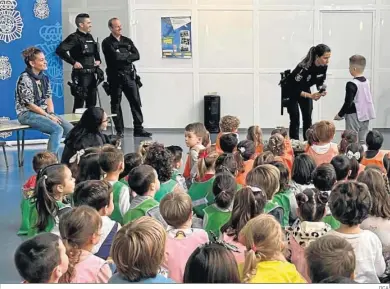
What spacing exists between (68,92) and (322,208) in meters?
8.23

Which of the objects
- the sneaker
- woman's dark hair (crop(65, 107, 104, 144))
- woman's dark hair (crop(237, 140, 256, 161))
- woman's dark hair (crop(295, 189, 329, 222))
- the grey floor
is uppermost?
woman's dark hair (crop(65, 107, 104, 144))

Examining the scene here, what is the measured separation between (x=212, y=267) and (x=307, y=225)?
45.6 inches

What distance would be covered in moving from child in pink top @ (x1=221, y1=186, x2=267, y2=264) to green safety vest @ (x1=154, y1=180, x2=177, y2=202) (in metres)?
0.89

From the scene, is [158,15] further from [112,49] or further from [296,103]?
[296,103]

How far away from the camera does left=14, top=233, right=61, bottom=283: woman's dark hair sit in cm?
248

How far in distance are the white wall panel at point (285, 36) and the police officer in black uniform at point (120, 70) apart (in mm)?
2239

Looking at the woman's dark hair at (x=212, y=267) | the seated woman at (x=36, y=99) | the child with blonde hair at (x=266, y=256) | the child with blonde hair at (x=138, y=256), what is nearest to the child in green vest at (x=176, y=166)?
the child with blonde hair at (x=266, y=256)

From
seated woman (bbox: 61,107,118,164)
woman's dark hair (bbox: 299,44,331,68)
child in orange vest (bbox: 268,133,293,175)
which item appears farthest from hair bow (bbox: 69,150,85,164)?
woman's dark hair (bbox: 299,44,331,68)

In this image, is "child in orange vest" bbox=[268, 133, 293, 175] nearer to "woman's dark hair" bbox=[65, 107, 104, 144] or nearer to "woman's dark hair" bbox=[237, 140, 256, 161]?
"woman's dark hair" bbox=[237, 140, 256, 161]

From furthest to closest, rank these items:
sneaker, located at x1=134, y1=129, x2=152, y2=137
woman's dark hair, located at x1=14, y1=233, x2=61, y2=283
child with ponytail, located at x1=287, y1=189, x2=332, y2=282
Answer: sneaker, located at x1=134, y1=129, x2=152, y2=137 → child with ponytail, located at x1=287, y1=189, x2=332, y2=282 → woman's dark hair, located at x1=14, y1=233, x2=61, y2=283

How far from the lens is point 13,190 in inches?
278

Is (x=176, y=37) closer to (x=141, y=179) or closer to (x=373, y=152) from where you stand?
(x=373, y=152)

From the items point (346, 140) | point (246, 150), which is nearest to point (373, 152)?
point (346, 140)

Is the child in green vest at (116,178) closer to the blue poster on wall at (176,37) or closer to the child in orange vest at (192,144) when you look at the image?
the child in orange vest at (192,144)
